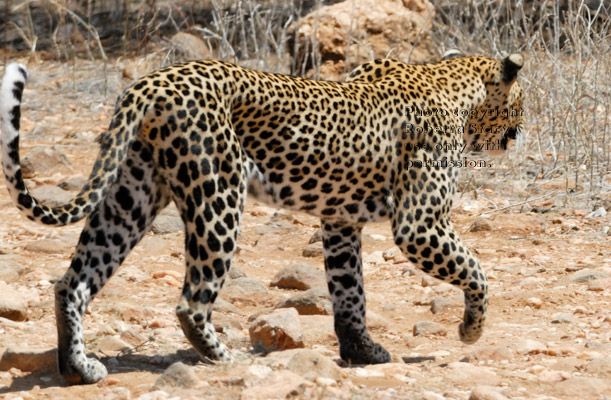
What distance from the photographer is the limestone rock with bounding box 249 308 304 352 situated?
19.6ft

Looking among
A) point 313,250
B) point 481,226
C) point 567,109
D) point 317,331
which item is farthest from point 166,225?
point 567,109

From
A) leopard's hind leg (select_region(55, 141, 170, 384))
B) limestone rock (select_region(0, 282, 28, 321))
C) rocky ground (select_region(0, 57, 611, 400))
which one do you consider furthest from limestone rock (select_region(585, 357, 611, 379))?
limestone rock (select_region(0, 282, 28, 321))

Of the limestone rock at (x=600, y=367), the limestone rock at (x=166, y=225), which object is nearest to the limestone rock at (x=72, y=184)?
the limestone rock at (x=166, y=225)

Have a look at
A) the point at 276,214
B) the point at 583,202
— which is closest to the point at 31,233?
the point at 276,214

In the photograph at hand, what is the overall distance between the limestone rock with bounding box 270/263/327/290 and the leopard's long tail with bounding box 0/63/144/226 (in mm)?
2902

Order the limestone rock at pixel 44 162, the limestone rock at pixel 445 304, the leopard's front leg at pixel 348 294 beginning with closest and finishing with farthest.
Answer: the leopard's front leg at pixel 348 294 → the limestone rock at pixel 445 304 → the limestone rock at pixel 44 162

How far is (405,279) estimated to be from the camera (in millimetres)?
8125

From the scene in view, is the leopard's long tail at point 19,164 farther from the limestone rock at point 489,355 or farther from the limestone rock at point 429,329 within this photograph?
the limestone rock at point 429,329

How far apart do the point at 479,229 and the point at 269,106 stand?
4.28 m

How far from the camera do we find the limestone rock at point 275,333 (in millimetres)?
5965

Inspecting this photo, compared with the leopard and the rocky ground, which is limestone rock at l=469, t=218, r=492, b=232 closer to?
the rocky ground

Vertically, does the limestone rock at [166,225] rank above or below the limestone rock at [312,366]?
below

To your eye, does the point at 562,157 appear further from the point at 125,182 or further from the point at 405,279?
the point at 125,182

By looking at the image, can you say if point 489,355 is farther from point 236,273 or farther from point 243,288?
point 236,273
